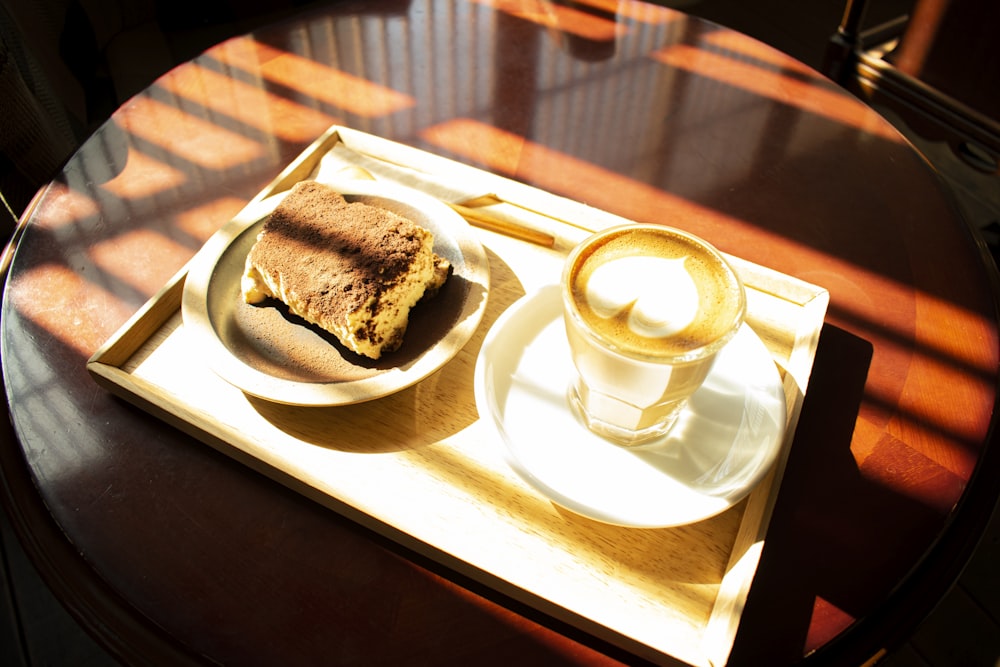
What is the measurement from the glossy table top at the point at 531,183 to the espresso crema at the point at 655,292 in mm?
163

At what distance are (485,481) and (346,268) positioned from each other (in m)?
0.23

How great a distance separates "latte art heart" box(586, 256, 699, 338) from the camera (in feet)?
1.89

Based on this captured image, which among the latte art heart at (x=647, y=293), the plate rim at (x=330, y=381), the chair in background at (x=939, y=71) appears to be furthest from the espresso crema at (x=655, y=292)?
the chair in background at (x=939, y=71)

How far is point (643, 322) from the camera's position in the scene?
576 millimetres

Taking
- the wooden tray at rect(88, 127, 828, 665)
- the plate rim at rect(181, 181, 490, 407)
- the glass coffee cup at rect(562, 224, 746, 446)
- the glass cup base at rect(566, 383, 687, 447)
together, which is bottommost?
the wooden tray at rect(88, 127, 828, 665)

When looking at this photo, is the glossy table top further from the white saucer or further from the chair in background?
the chair in background

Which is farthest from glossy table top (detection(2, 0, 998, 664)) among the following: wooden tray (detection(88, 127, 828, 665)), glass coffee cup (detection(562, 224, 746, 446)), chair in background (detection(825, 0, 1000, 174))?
chair in background (detection(825, 0, 1000, 174))

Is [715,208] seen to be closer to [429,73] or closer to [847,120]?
[847,120]

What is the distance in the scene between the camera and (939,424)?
66cm

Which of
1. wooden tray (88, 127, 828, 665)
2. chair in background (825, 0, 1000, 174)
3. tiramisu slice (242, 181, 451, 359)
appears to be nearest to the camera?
wooden tray (88, 127, 828, 665)

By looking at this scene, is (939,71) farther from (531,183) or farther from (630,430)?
(630,430)

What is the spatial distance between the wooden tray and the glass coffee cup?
9cm

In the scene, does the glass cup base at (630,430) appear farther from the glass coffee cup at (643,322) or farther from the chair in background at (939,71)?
the chair in background at (939,71)

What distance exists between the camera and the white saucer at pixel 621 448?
0.57 meters
